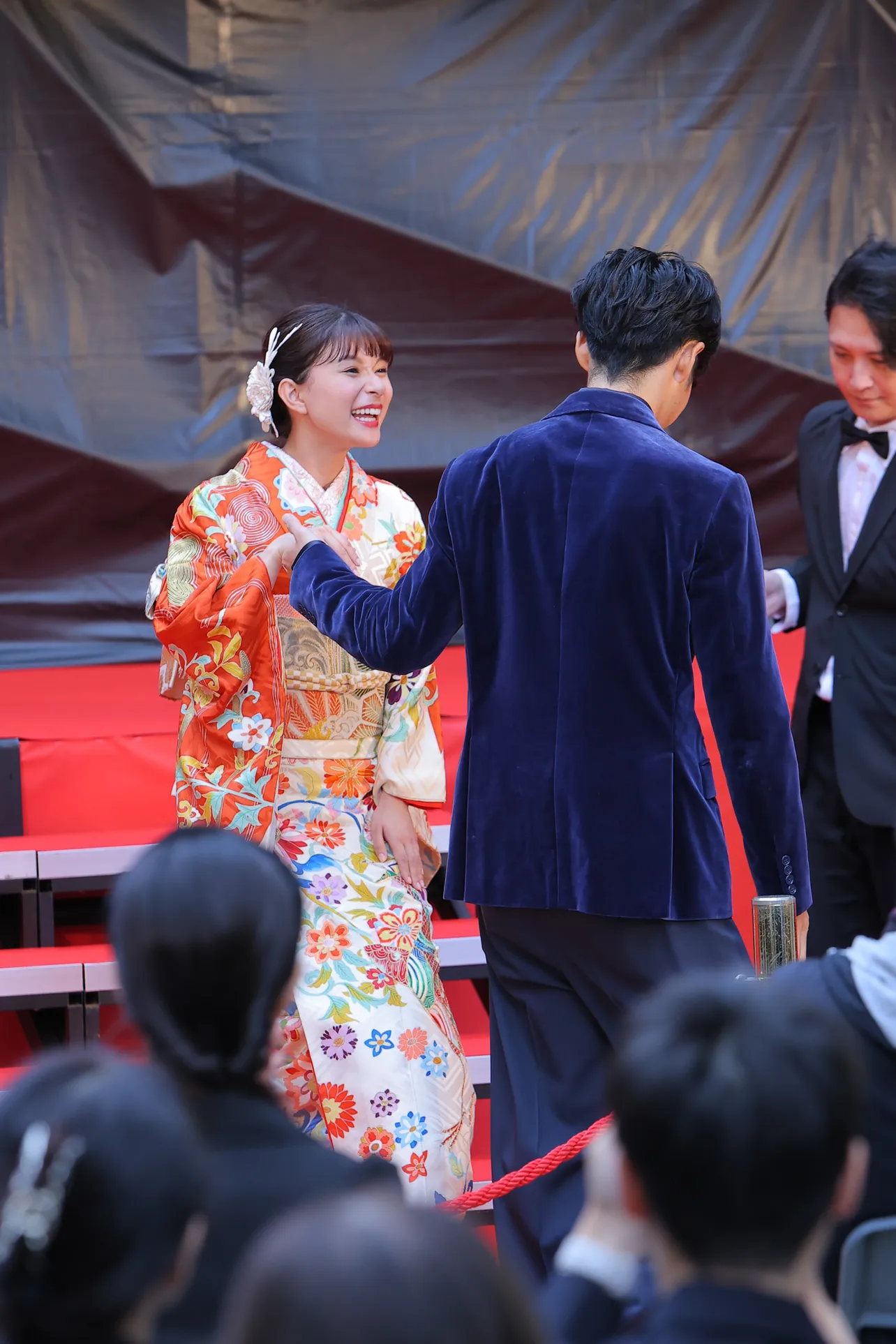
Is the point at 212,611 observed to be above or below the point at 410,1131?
above

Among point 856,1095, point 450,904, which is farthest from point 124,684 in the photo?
point 856,1095

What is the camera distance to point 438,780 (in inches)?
119

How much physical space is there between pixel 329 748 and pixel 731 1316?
1990 mm

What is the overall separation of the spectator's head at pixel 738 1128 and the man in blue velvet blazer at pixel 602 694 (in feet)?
3.79

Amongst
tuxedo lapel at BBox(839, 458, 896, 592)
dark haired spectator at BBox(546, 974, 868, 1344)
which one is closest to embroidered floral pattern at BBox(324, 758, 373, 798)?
tuxedo lapel at BBox(839, 458, 896, 592)

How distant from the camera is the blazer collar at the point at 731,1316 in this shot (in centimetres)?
107

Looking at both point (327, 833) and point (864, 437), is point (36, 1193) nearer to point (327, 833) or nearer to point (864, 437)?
point (327, 833)

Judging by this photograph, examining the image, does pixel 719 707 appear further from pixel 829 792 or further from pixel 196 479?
pixel 196 479

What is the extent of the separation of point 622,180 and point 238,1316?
183 inches

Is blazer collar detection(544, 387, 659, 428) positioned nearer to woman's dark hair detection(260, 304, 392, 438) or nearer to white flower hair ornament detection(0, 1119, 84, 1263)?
woman's dark hair detection(260, 304, 392, 438)

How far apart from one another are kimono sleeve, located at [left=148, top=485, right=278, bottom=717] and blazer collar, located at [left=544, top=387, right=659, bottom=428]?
2.38 feet

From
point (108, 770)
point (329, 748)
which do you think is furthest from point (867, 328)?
point (108, 770)

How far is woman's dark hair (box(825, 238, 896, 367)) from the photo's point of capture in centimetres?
298

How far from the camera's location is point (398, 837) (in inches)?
118
